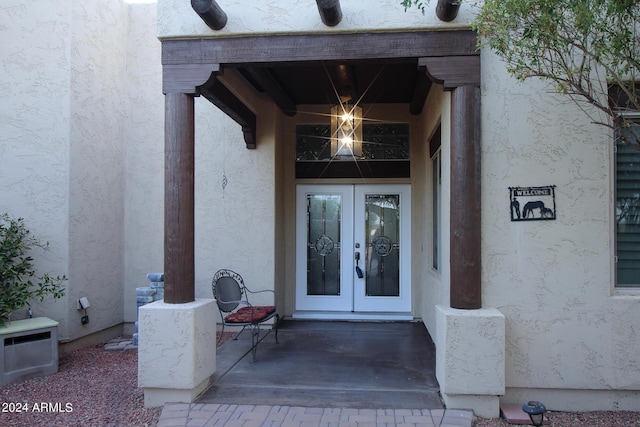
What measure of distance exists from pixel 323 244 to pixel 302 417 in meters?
3.67

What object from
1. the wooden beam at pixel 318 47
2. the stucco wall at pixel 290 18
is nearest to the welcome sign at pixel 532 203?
the wooden beam at pixel 318 47

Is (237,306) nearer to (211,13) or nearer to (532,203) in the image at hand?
(211,13)

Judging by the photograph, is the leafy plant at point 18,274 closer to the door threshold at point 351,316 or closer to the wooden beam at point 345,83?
the door threshold at point 351,316

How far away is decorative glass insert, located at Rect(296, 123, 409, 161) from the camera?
6.85 m

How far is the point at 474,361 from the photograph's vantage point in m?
3.45

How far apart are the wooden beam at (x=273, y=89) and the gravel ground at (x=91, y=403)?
335 cm

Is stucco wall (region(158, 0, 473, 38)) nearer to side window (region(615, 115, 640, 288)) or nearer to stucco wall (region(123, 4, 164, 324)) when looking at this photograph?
side window (region(615, 115, 640, 288))

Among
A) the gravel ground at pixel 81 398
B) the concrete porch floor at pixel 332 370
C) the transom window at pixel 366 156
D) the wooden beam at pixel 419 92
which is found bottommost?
the gravel ground at pixel 81 398

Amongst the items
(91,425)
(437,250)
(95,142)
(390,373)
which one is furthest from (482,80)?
(95,142)

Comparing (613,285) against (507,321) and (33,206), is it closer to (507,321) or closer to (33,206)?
(507,321)

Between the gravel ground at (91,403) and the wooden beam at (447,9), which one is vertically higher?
the wooden beam at (447,9)

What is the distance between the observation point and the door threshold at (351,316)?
6.66 metres

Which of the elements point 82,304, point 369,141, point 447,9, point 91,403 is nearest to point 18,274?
point 82,304

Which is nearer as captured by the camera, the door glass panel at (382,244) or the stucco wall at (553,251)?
the stucco wall at (553,251)
